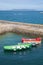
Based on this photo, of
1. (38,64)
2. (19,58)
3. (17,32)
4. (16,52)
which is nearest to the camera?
(38,64)

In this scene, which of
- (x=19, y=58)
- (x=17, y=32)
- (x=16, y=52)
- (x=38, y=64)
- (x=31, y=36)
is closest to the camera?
(x=38, y=64)

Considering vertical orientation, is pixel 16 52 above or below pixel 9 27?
below

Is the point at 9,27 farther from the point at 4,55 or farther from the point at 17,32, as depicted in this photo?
the point at 4,55

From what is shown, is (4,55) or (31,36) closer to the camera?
(4,55)

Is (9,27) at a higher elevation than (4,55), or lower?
higher

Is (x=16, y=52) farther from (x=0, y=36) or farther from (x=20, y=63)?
(x=0, y=36)

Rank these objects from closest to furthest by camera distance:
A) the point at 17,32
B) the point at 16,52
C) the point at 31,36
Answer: the point at 16,52, the point at 31,36, the point at 17,32

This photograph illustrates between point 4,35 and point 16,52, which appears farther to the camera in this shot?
point 4,35

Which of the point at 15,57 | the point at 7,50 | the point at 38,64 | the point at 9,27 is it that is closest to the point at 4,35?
the point at 9,27

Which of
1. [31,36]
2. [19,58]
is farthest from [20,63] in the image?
[31,36]
